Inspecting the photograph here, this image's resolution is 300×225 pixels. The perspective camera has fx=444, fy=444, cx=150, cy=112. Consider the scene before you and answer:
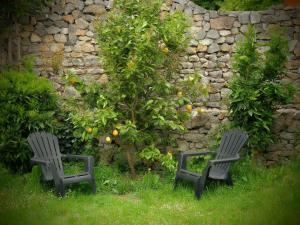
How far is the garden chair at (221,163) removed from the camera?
5.16 metres

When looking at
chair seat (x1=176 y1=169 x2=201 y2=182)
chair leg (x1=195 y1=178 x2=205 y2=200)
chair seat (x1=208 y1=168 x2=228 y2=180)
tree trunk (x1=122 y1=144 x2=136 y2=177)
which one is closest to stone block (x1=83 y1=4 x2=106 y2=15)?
tree trunk (x1=122 y1=144 x2=136 y2=177)

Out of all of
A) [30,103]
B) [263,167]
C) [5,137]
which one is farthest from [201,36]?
[5,137]

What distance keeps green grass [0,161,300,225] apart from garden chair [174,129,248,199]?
0.15 meters

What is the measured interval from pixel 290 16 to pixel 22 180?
175 inches

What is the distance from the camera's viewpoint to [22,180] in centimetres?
560

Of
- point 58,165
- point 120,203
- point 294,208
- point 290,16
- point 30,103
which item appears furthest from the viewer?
point 290,16

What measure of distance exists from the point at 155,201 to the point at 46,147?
5.20 ft

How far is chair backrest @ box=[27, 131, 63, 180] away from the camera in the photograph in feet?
18.2

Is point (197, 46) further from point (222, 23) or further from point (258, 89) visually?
point (258, 89)

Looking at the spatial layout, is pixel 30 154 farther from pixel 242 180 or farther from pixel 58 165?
pixel 242 180

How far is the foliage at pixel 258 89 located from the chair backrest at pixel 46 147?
7.92ft

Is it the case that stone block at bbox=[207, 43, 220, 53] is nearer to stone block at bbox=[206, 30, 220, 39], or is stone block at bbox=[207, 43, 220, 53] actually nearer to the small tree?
stone block at bbox=[206, 30, 220, 39]

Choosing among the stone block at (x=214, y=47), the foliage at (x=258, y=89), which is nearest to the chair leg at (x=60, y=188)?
the foliage at (x=258, y=89)

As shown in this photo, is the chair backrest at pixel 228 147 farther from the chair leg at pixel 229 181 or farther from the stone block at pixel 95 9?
the stone block at pixel 95 9
